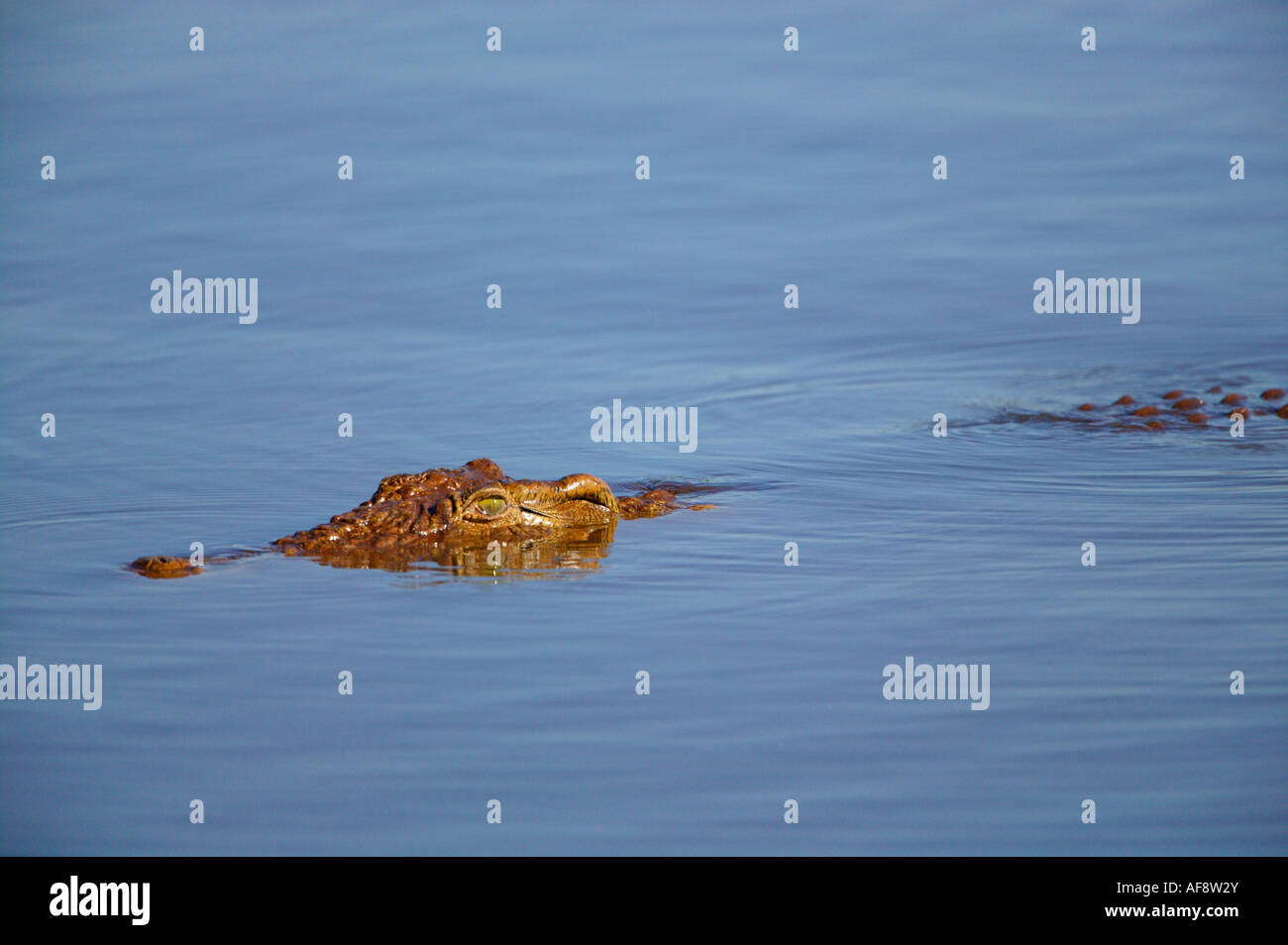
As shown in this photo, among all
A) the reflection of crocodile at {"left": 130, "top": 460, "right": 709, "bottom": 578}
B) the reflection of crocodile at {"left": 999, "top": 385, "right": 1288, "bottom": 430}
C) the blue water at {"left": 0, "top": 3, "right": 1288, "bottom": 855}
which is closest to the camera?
the blue water at {"left": 0, "top": 3, "right": 1288, "bottom": 855}

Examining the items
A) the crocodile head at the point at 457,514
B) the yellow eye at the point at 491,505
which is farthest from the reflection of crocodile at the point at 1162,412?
the yellow eye at the point at 491,505

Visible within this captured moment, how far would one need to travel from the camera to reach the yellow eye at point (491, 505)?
12.0 meters

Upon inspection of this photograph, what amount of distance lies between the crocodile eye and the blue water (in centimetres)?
64

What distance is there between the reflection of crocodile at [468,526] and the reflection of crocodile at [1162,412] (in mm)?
4680

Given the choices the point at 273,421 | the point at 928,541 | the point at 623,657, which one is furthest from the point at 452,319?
the point at 623,657

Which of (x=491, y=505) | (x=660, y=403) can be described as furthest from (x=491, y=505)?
(x=660, y=403)

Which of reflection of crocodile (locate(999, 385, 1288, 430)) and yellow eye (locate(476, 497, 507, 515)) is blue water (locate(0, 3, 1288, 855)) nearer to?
reflection of crocodile (locate(999, 385, 1288, 430))

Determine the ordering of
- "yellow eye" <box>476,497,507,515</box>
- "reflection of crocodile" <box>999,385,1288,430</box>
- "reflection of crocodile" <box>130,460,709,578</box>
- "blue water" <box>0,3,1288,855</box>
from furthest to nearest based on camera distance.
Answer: "reflection of crocodile" <box>999,385,1288,430</box>
"yellow eye" <box>476,497,507,515</box>
"reflection of crocodile" <box>130,460,709,578</box>
"blue water" <box>0,3,1288,855</box>

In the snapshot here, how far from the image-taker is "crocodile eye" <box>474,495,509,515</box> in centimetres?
1202

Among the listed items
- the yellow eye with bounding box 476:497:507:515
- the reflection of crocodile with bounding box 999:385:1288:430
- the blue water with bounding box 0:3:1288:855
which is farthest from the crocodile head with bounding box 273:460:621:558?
the reflection of crocodile with bounding box 999:385:1288:430

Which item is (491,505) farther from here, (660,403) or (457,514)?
(660,403)

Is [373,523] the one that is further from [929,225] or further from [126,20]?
[126,20]

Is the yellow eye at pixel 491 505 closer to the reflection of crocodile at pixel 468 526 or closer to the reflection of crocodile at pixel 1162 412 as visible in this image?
the reflection of crocodile at pixel 468 526

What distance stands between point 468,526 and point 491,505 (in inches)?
8.7
